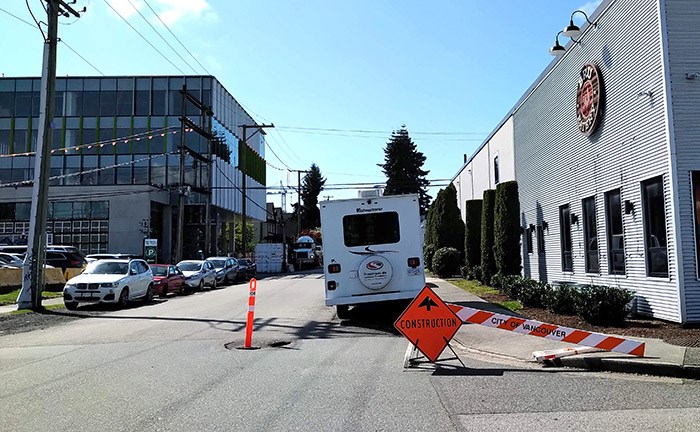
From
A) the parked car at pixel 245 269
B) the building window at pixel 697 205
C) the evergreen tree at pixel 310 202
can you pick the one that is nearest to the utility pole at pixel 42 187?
the building window at pixel 697 205

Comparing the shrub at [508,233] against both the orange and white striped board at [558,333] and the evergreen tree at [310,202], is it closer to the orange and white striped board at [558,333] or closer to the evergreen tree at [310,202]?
the orange and white striped board at [558,333]

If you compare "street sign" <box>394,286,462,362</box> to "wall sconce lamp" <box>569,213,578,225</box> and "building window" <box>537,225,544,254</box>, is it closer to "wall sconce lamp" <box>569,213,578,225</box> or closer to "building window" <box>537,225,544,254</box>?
"wall sconce lamp" <box>569,213,578,225</box>

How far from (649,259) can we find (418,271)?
4771 millimetres

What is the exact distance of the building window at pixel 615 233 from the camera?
13.0 metres

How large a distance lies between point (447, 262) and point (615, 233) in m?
16.2

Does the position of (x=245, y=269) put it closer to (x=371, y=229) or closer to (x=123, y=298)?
(x=123, y=298)

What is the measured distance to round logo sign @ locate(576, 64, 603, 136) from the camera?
45.1 feet

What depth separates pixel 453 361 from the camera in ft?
28.8

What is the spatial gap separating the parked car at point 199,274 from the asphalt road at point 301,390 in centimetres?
1519

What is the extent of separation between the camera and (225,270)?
32.2 metres

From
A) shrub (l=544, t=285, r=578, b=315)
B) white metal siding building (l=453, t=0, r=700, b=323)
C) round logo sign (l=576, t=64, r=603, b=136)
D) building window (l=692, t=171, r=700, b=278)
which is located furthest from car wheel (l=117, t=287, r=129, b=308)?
building window (l=692, t=171, r=700, b=278)

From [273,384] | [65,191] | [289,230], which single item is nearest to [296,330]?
[273,384]

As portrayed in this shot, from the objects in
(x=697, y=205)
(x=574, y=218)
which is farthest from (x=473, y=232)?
(x=697, y=205)

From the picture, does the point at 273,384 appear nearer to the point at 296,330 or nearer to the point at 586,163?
the point at 296,330
